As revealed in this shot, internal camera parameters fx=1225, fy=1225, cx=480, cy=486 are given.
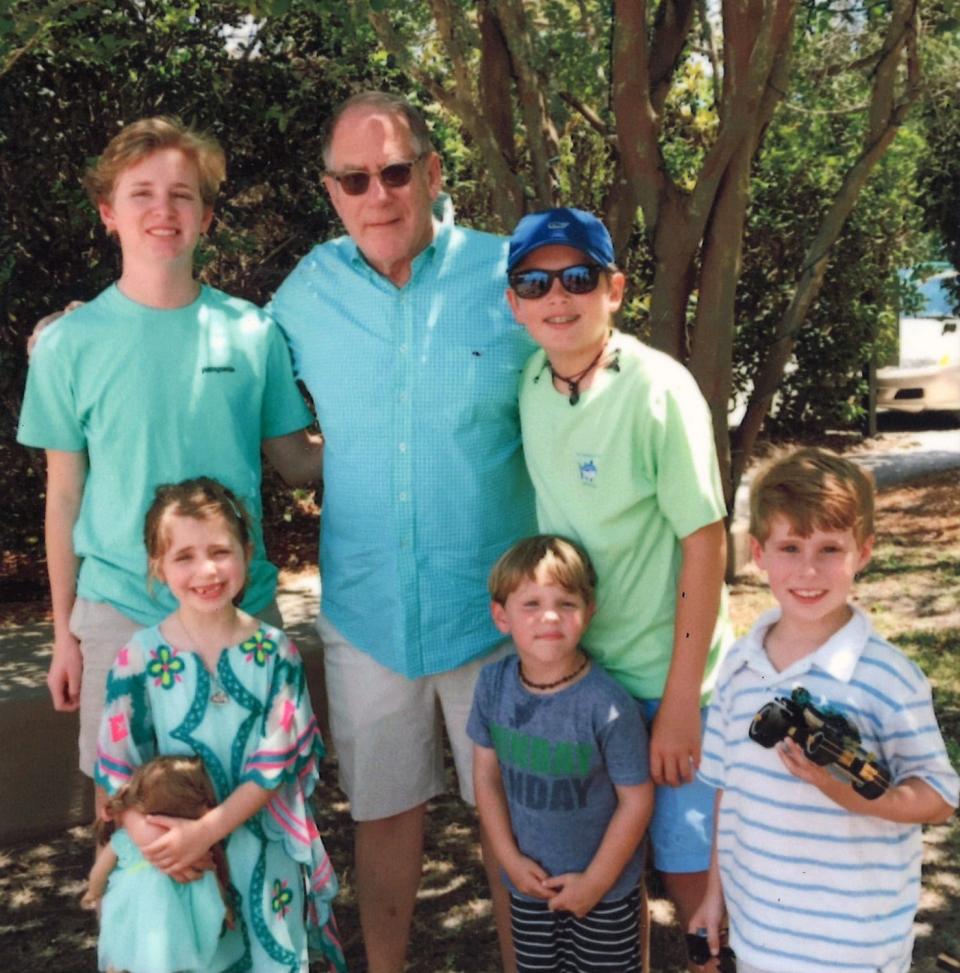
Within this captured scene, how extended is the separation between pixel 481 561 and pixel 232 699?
0.72 meters

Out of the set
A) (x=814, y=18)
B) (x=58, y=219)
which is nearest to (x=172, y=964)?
(x=58, y=219)

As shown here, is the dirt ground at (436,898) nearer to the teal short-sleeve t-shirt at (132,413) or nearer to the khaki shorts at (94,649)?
the khaki shorts at (94,649)

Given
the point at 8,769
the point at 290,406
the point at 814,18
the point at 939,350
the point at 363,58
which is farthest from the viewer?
the point at 939,350

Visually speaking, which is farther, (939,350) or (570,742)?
(939,350)

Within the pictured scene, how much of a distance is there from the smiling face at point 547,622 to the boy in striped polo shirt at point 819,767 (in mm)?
367

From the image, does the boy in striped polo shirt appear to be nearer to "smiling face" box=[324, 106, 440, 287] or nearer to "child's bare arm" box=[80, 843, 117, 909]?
"smiling face" box=[324, 106, 440, 287]

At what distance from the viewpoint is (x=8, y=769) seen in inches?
181

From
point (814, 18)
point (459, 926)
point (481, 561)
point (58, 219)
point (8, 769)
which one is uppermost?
point (814, 18)

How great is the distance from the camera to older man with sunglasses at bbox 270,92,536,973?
10.1ft

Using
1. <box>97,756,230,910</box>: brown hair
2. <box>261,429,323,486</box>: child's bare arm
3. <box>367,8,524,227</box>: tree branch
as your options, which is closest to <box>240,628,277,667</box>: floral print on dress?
<box>97,756,230,910</box>: brown hair

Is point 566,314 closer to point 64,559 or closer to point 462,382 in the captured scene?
point 462,382

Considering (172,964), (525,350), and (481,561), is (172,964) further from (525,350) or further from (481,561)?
(525,350)

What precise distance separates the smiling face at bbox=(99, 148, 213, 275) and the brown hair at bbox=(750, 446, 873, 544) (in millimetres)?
1547

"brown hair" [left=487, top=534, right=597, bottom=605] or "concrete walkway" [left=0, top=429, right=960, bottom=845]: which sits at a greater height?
"brown hair" [left=487, top=534, right=597, bottom=605]
